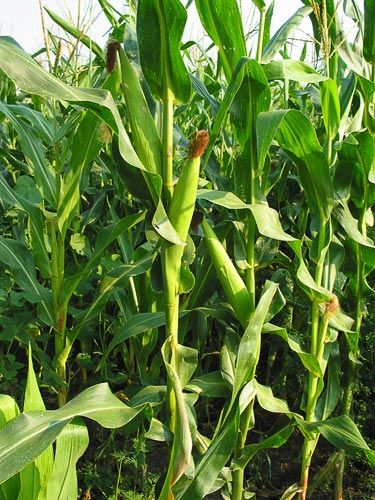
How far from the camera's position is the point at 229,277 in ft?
6.24

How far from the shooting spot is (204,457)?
5.85ft

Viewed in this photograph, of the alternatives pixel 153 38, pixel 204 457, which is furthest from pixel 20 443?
pixel 153 38

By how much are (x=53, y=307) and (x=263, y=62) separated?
1211 millimetres

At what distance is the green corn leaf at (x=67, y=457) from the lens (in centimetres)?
158

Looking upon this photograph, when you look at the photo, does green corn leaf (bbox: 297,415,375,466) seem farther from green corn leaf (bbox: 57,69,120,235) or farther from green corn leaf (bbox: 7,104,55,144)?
green corn leaf (bbox: 7,104,55,144)

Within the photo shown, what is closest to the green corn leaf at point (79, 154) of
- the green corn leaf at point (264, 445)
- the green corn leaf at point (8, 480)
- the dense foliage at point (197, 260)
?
the dense foliage at point (197, 260)

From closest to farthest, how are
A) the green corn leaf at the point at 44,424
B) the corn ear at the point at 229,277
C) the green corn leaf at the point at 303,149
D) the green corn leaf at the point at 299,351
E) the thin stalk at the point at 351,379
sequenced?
1. the green corn leaf at the point at 44,424
2. the green corn leaf at the point at 303,149
3. the corn ear at the point at 229,277
4. the green corn leaf at the point at 299,351
5. the thin stalk at the point at 351,379

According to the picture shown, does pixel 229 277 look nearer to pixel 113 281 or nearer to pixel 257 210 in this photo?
pixel 257 210

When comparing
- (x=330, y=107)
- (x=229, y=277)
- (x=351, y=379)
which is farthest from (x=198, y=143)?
(x=351, y=379)

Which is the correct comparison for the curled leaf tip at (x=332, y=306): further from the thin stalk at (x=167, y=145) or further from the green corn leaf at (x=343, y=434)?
the thin stalk at (x=167, y=145)

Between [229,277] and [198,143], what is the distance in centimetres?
53

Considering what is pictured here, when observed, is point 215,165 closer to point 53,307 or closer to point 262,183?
point 262,183

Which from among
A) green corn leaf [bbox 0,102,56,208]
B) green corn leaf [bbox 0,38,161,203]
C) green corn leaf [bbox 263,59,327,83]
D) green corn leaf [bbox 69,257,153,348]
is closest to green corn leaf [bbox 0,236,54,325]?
green corn leaf [bbox 69,257,153,348]

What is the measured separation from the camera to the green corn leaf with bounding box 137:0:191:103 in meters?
1.53
